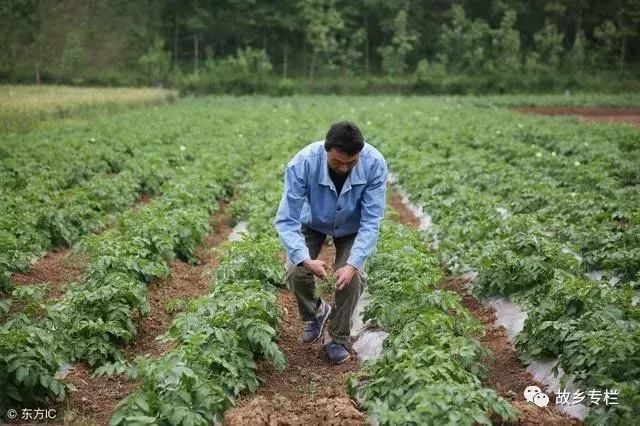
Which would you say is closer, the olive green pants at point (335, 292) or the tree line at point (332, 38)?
the olive green pants at point (335, 292)

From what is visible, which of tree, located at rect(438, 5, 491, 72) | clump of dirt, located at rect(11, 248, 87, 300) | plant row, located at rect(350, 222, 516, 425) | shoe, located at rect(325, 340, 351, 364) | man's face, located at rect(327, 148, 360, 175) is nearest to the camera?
plant row, located at rect(350, 222, 516, 425)

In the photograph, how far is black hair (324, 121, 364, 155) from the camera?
5.26m

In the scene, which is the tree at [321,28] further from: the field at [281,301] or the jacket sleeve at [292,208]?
the jacket sleeve at [292,208]

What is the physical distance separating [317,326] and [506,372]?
1.69m

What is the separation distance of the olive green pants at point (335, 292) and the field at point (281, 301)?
261 millimetres

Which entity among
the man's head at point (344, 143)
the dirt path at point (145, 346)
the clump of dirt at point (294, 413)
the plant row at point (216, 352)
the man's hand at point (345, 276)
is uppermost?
the man's head at point (344, 143)

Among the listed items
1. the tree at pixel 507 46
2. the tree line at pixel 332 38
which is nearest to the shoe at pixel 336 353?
the tree line at pixel 332 38

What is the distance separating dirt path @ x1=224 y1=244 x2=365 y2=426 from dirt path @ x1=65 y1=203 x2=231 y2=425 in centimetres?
104

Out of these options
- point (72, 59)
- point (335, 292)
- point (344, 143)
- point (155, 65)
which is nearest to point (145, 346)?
point (335, 292)

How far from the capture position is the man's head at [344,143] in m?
5.26

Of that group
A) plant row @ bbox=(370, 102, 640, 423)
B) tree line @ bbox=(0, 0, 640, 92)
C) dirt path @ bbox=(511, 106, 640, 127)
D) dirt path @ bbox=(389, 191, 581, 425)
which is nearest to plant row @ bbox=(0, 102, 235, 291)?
dirt path @ bbox=(389, 191, 581, 425)

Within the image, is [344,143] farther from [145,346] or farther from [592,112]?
[592,112]

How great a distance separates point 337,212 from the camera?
19.2ft

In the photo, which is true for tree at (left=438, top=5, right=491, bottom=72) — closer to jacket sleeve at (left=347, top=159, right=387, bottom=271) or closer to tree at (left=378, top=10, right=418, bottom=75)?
tree at (left=378, top=10, right=418, bottom=75)
